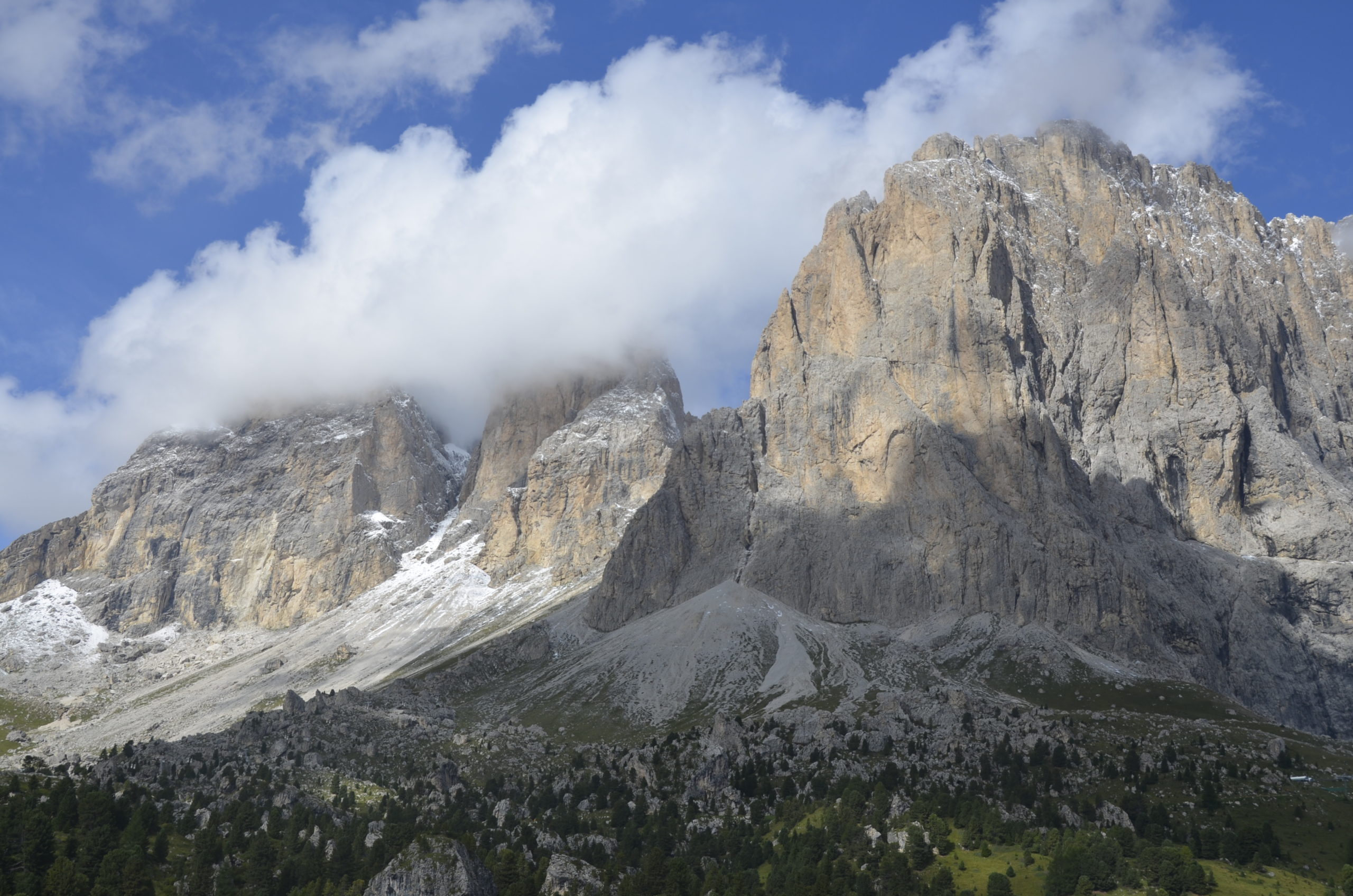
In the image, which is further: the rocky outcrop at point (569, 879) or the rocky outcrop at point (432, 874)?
the rocky outcrop at point (569, 879)

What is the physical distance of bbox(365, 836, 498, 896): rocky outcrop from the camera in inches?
4611

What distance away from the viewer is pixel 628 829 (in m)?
150

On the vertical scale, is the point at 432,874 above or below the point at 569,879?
above

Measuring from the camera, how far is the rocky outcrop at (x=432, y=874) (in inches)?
4611

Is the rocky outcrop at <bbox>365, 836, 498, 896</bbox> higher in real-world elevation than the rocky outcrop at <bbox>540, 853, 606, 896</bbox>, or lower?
higher

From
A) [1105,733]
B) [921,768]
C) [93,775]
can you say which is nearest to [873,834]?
[921,768]

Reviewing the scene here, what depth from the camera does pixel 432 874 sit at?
386ft

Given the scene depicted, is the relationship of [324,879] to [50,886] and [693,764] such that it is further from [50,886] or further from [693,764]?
[693,764]

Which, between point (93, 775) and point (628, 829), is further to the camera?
point (93, 775)

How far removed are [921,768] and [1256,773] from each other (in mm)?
44994

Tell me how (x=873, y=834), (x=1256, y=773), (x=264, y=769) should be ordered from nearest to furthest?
(x=873, y=834) → (x=1256, y=773) → (x=264, y=769)

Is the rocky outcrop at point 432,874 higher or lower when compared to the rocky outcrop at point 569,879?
higher

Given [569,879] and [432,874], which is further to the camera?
[569,879]

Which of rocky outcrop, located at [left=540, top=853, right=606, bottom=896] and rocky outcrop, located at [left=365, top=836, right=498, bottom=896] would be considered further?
rocky outcrop, located at [left=540, top=853, right=606, bottom=896]
